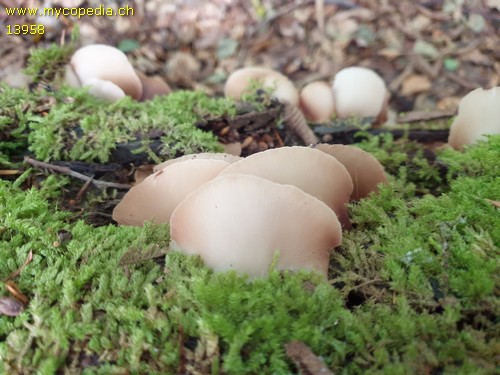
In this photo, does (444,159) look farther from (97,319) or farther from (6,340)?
→ (6,340)

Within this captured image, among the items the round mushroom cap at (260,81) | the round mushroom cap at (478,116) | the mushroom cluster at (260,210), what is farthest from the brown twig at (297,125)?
the mushroom cluster at (260,210)

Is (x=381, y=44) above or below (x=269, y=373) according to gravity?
above

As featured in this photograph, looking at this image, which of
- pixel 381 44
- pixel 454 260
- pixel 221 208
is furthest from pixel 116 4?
pixel 454 260

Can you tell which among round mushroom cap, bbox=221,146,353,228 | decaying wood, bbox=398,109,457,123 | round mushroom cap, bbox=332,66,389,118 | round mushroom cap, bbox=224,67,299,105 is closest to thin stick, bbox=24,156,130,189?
round mushroom cap, bbox=221,146,353,228

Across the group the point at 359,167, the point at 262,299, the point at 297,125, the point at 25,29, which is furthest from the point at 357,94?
the point at 25,29

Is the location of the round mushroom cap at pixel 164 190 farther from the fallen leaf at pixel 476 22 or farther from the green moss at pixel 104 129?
the fallen leaf at pixel 476 22

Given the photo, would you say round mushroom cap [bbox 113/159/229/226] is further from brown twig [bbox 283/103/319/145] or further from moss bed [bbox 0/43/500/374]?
brown twig [bbox 283/103/319/145]
